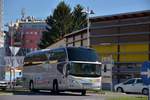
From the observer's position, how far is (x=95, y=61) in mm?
32469

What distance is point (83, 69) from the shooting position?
31.9 metres

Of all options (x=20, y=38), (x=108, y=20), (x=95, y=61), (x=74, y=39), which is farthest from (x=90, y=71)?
(x=20, y=38)

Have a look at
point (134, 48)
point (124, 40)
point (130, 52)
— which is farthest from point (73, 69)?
point (124, 40)

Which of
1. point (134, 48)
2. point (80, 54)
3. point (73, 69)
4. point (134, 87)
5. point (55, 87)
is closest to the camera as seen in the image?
point (73, 69)

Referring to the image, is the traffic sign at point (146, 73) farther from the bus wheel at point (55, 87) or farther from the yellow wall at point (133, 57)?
the yellow wall at point (133, 57)

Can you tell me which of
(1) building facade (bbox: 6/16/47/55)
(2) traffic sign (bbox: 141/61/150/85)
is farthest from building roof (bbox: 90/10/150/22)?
(1) building facade (bbox: 6/16/47/55)

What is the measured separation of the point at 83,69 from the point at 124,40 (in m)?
20.7

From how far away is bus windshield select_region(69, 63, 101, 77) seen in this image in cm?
3168

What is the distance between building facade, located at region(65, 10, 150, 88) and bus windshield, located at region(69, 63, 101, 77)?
17098 millimetres

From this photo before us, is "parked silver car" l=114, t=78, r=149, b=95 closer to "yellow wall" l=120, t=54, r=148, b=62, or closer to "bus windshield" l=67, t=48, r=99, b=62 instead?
"yellow wall" l=120, t=54, r=148, b=62

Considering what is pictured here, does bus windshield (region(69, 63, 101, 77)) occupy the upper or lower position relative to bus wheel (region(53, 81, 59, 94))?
upper

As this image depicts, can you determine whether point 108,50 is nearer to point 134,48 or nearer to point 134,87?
point 134,48

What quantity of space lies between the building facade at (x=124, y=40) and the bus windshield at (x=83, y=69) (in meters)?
17.1

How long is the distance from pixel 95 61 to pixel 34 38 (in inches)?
4395
